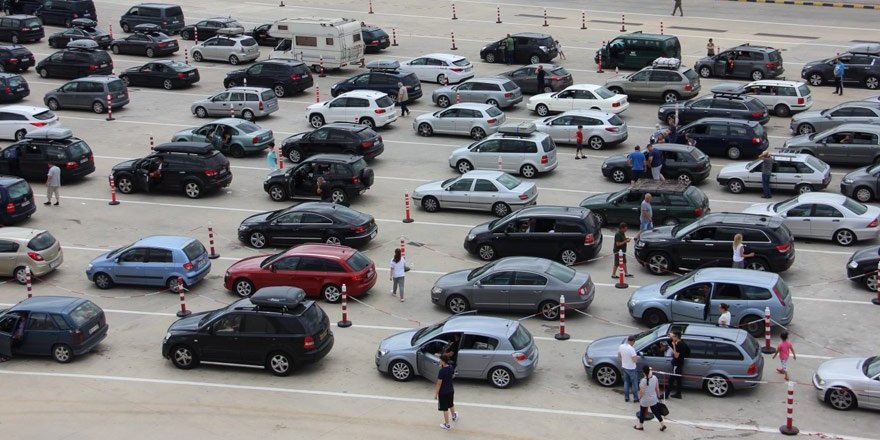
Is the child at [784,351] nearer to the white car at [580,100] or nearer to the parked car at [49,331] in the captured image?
A: the parked car at [49,331]

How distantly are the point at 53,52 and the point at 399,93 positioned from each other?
20.1 m

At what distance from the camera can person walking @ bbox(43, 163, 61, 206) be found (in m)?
34.5

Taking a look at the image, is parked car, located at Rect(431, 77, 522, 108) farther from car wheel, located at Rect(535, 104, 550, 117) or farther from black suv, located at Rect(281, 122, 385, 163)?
black suv, located at Rect(281, 122, 385, 163)

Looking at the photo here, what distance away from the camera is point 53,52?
181 feet

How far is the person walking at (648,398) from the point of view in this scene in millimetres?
20125

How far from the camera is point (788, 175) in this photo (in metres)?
33.8

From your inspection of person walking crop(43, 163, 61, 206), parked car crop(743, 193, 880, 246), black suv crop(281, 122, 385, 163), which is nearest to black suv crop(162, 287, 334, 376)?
person walking crop(43, 163, 61, 206)

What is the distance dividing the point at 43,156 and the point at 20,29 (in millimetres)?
22643

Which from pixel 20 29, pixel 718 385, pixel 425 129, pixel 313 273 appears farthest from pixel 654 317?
pixel 20 29

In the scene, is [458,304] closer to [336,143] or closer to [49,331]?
[49,331]

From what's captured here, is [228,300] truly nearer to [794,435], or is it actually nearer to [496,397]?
[496,397]

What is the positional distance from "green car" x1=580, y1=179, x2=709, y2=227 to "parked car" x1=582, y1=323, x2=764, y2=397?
8.16 meters

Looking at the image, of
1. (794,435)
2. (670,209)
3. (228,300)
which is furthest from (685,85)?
(794,435)

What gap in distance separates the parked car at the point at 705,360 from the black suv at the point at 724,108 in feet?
63.2
